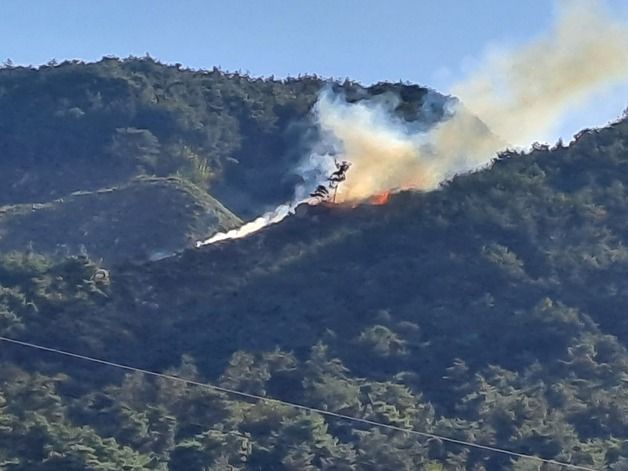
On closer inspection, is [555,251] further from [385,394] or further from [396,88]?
[396,88]

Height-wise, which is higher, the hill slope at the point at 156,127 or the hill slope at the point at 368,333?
the hill slope at the point at 156,127

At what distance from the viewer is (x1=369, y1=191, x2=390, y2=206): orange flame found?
64.6 meters

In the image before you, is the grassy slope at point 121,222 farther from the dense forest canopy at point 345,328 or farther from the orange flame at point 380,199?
the orange flame at point 380,199

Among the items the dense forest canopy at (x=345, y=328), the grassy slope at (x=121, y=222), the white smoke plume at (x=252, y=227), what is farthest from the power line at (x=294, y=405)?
the grassy slope at (x=121, y=222)

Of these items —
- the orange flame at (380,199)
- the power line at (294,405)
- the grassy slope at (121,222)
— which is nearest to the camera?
the power line at (294,405)

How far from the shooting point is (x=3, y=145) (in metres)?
101

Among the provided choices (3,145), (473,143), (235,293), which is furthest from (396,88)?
(235,293)

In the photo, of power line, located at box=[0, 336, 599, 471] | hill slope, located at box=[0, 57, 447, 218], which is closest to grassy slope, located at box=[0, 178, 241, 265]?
hill slope, located at box=[0, 57, 447, 218]

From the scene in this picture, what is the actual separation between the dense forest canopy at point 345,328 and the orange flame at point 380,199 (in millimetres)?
855

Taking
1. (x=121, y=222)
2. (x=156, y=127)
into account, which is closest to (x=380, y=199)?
(x=121, y=222)

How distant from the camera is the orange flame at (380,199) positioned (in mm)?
64625

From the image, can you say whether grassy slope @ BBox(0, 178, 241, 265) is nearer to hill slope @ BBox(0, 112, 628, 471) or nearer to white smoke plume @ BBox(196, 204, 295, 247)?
white smoke plume @ BBox(196, 204, 295, 247)

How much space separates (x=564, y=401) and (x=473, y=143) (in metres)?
33.1

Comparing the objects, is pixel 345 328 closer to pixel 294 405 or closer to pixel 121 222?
pixel 294 405
